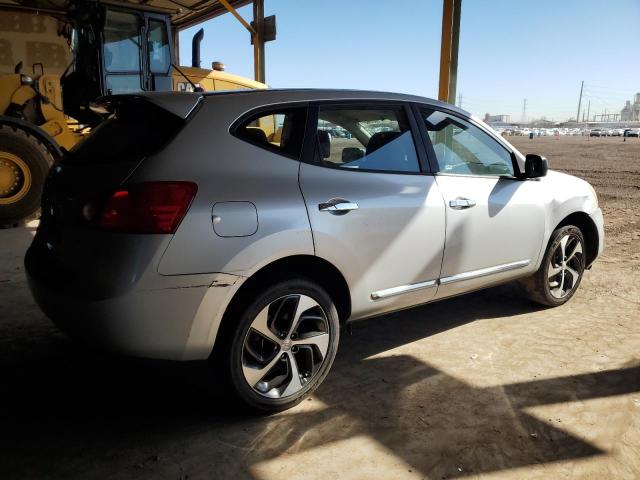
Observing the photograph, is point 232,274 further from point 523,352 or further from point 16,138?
point 16,138

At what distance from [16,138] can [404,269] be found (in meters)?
6.10

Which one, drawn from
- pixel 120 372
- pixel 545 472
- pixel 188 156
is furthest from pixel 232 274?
pixel 545 472

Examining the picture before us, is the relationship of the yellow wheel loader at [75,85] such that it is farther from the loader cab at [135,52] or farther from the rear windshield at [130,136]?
the rear windshield at [130,136]

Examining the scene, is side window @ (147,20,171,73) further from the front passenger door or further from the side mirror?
the side mirror

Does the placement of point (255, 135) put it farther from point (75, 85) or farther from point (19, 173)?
point (75, 85)

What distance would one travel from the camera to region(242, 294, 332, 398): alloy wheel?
2449 mm

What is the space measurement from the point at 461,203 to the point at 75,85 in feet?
21.3

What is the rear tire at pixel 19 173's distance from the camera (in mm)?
6673

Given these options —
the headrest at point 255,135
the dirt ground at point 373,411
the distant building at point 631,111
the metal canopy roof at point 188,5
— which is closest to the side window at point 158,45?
the dirt ground at point 373,411

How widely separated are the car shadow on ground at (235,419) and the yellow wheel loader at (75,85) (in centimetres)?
430

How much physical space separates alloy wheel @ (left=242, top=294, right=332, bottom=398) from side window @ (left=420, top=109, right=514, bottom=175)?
52.4 inches

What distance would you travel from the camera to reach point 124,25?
6.99 metres

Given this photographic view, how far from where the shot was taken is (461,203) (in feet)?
10.3

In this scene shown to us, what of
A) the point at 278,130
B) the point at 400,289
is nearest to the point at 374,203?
the point at 400,289
